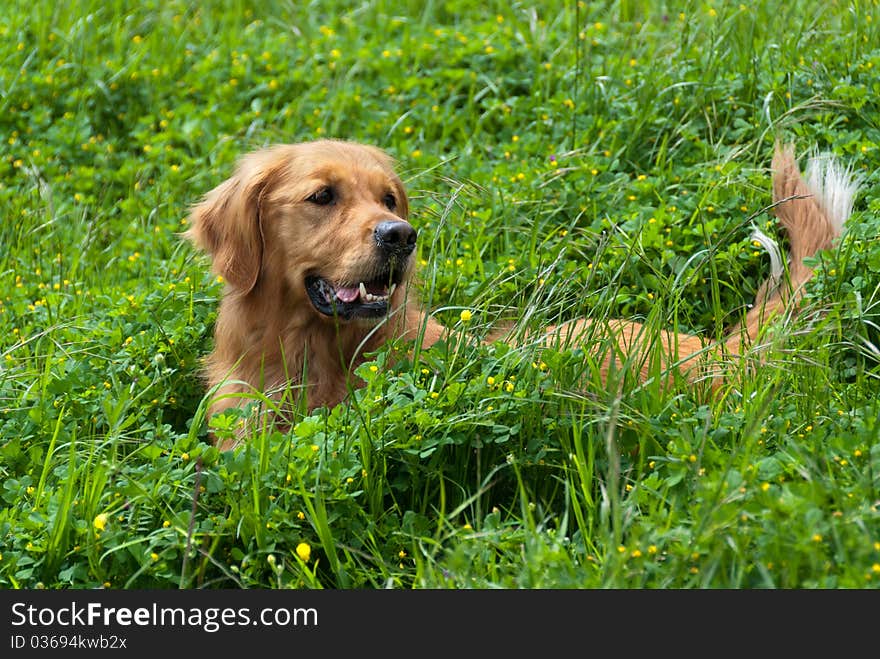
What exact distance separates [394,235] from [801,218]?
65.6 inches

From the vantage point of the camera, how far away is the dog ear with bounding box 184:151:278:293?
13.9 ft

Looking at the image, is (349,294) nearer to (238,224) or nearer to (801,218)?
(238,224)

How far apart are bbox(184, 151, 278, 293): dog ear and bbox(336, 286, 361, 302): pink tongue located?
0.35 m

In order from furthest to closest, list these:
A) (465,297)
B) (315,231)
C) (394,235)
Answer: (465,297)
(315,231)
(394,235)

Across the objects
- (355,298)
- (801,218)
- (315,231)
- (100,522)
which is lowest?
(100,522)

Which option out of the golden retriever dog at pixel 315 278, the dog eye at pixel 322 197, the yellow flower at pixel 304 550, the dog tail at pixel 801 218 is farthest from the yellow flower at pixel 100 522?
the dog tail at pixel 801 218

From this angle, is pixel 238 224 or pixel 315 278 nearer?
pixel 315 278

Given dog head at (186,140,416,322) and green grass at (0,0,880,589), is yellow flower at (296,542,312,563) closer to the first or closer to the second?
green grass at (0,0,880,589)

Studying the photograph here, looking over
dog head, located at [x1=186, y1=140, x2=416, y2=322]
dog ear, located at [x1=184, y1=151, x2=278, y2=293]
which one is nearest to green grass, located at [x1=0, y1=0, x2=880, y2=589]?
dog head, located at [x1=186, y1=140, x2=416, y2=322]

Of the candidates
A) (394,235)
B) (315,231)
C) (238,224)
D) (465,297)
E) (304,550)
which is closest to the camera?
(304,550)

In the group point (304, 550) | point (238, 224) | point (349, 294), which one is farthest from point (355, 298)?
point (304, 550)

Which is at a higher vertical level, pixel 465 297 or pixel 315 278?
pixel 315 278

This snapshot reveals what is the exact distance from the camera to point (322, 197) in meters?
4.21

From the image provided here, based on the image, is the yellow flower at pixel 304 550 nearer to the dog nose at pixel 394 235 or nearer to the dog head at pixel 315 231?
the dog head at pixel 315 231
